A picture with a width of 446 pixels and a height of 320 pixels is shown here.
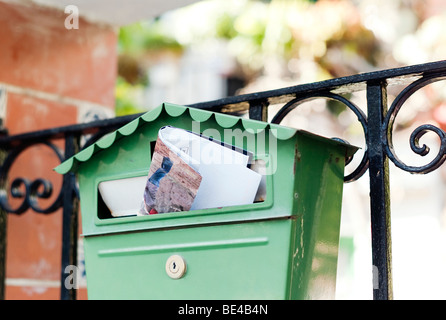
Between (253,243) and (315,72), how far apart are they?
710 centimetres

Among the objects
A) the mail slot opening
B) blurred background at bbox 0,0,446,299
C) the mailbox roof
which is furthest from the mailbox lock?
blurred background at bbox 0,0,446,299

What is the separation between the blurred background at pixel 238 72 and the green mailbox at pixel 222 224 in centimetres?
84

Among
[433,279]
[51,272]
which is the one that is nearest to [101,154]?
[51,272]

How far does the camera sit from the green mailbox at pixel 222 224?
1158 millimetres

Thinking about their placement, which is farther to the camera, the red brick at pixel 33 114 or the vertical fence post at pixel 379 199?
the red brick at pixel 33 114

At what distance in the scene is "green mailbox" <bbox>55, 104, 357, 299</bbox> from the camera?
116 centimetres

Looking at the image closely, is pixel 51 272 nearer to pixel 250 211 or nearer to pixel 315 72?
pixel 250 211

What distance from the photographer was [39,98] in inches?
88.3

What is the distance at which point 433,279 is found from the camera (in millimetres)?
7098

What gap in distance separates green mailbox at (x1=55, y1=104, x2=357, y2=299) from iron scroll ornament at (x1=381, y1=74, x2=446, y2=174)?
77mm

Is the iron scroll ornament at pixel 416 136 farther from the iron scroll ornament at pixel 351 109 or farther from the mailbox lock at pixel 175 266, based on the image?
the mailbox lock at pixel 175 266

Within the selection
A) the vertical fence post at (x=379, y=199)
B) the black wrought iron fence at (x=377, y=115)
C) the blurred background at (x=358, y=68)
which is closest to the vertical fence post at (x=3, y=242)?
the black wrought iron fence at (x=377, y=115)

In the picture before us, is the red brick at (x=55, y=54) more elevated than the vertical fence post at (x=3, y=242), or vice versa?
the red brick at (x=55, y=54)
